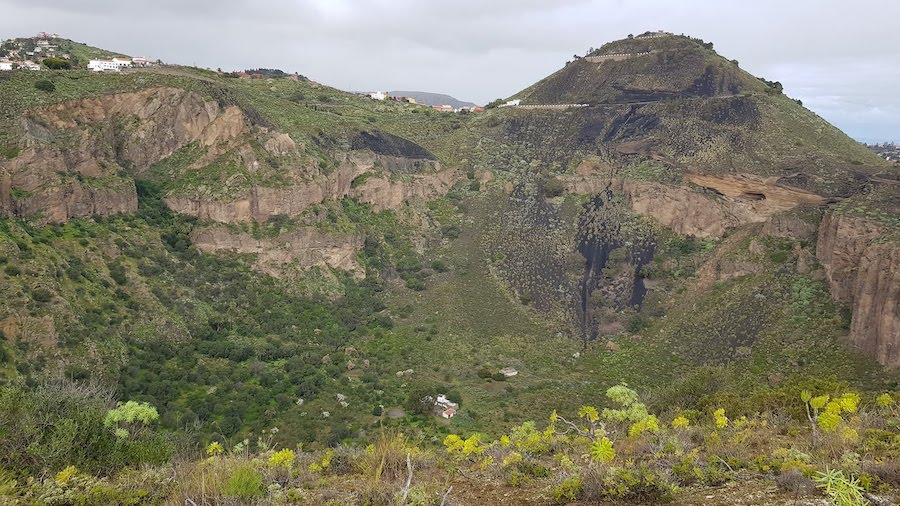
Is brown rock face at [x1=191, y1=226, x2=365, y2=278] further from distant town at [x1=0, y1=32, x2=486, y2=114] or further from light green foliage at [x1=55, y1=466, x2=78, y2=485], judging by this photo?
light green foliage at [x1=55, y1=466, x2=78, y2=485]

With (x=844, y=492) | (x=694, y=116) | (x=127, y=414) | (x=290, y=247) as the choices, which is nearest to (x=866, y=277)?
(x=694, y=116)

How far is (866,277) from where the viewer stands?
33.2 metres

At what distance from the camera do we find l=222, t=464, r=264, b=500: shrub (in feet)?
26.7

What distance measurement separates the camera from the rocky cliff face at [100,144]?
35875 millimetres

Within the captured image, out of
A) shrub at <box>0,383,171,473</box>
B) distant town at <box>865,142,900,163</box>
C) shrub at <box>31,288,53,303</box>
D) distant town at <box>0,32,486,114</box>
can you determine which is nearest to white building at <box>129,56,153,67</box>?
distant town at <box>0,32,486,114</box>

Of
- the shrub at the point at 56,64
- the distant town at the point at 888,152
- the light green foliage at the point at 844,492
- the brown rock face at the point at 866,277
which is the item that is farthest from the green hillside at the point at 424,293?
the distant town at the point at 888,152

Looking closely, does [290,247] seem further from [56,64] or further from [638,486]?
[638,486]

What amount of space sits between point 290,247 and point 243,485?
40.2 metres

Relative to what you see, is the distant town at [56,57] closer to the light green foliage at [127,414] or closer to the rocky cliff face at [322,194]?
the rocky cliff face at [322,194]

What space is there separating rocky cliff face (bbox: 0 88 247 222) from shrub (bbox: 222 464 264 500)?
3584cm

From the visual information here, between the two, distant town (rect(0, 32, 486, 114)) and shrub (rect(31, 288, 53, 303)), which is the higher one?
distant town (rect(0, 32, 486, 114))

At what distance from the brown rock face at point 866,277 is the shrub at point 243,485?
35.5 metres

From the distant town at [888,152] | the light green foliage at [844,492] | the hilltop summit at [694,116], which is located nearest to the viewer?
the light green foliage at [844,492]

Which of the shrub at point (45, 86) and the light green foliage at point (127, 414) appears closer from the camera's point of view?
the light green foliage at point (127, 414)
